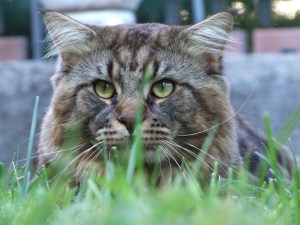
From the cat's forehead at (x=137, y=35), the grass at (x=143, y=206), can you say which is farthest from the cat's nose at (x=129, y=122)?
the grass at (x=143, y=206)

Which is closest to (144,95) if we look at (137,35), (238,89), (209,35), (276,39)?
(137,35)

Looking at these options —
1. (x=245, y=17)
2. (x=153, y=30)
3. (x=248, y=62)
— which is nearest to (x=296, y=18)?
(x=245, y=17)

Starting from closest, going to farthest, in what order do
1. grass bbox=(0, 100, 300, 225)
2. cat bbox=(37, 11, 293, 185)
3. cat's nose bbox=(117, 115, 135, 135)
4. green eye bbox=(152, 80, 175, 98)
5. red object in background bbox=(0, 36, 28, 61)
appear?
grass bbox=(0, 100, 300, 225) < cat's nose bbox=(117, 115, 135, 135) < cat bbox=(37, 11, 293, 185) < green eye bbox=(152, 80, 175, 98) < red object in background bbox=(0, 36, 28, 61)

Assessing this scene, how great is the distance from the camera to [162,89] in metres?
3.19

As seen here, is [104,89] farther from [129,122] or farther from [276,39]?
[276,39]

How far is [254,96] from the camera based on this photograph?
542cm

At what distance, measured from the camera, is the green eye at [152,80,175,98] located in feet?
10.4

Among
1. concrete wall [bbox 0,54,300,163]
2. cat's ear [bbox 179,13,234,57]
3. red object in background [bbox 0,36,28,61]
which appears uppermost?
cat's ear [bbox 179,13,234,57]

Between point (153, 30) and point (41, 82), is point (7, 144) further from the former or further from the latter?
point (153, 30)

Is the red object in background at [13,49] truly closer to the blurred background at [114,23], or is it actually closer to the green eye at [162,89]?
the blurred background at [114,23]

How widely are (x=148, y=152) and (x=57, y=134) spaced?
1.60 feet

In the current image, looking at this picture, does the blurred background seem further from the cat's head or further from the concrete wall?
the cat's head

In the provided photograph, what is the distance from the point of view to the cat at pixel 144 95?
3037 mm

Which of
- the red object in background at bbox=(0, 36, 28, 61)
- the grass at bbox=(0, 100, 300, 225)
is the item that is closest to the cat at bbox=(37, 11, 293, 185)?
the grass at bbox=(0, 100, 300, 225)
